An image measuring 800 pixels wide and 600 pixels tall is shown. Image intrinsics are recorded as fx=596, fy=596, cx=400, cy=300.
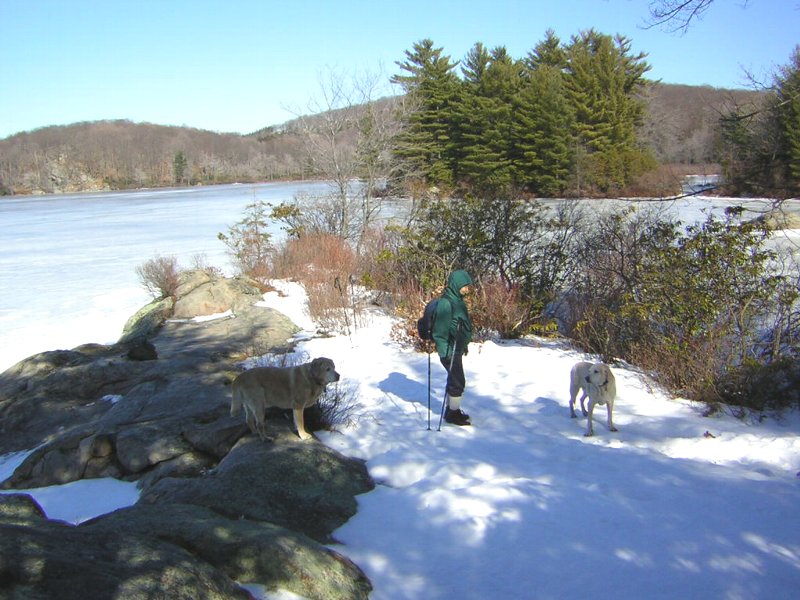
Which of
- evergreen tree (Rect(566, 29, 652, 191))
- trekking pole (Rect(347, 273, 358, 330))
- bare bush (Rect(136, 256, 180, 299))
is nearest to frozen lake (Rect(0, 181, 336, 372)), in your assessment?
bare bush (Rect(136, 256, 180, 299))

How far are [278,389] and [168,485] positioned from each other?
4.62 ft

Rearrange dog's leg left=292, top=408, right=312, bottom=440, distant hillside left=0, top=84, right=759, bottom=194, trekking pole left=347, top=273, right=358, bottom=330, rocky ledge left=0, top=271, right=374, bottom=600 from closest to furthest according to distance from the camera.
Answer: rocky ledge left=0, top=271, right=374, bottom=600
dog's leg left=292, top=408, right=312, bottom=440
trekking pole left=347, top=273, right=358, bottom=330
distant hillside left=0, top=84, right=759, bottom=194

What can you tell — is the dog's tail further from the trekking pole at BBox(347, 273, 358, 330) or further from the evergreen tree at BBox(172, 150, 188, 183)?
the evergreen tree at BBox(172, 150, 188, 183)

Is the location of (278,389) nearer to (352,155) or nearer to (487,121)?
(352,155)

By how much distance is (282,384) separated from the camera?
5805mm

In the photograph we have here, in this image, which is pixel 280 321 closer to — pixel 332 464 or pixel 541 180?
pixel 332 464

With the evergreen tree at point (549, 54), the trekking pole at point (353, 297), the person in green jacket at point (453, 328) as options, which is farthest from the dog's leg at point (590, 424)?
the evergreen tree at point (549, 54)

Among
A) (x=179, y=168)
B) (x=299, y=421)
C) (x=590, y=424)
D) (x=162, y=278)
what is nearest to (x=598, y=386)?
(x=590, y=424)

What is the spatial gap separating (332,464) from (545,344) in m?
6.78

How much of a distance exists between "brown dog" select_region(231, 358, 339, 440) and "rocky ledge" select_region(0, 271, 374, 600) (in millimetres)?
217

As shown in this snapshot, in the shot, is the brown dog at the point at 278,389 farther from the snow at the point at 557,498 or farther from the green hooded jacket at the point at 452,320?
the green hooded jacket at the point at 452,320

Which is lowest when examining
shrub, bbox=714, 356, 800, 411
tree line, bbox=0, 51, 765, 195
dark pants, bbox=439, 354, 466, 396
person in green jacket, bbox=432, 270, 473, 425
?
shrub, bbox=714, 356, 800, 411

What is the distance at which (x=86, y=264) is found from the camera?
23.4 m

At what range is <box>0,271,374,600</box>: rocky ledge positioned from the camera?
251 centimetres
